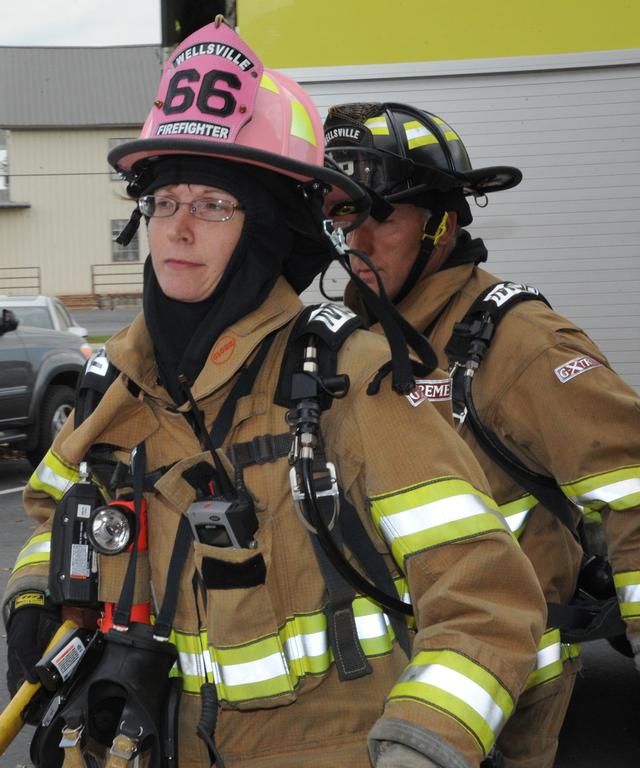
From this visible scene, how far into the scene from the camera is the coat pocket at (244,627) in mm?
2086

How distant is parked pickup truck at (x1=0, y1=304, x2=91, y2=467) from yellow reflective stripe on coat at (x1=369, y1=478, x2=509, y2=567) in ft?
27.4

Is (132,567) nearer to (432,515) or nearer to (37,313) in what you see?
(432,515)

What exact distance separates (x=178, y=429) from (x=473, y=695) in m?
0.79

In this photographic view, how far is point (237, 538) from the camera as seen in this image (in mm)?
2070

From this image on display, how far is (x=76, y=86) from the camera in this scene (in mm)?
48219

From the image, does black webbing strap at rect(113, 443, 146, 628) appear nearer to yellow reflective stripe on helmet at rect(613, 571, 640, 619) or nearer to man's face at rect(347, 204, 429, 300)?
yellow reflective stripe on helmet at rect(613, 571, 640, 619)

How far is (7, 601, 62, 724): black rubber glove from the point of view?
253 cm

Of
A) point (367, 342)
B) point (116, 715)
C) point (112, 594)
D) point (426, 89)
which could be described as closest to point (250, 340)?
point (367, 342)

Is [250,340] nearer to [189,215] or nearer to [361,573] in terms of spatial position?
[189,215]

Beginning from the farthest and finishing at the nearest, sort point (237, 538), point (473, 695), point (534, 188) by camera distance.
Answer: point (534, 188) → point (237, 538) → point (473, 695)

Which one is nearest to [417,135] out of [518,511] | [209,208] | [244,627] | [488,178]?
[488,178]

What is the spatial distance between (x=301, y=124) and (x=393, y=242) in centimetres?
127

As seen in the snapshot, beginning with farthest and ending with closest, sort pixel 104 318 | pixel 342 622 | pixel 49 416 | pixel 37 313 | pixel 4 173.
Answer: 1. pixel 4 173
2. pixel 104 318
3. pixel 37 313
4. pixel 49 416
5. pixel 342 622

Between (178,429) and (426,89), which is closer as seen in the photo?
(178,429)
